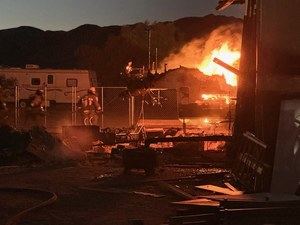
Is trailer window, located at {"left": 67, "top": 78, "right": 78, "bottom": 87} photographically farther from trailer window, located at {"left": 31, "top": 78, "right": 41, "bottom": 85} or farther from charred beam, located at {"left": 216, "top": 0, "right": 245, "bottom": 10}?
charred beam, located at {"left": 216, "top": 0, "right": 245, "bottom": 10}

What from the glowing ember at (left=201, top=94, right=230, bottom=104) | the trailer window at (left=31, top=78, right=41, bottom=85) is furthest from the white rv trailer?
the glowing ember at (left=201, top=94, right=230, bottom=104)

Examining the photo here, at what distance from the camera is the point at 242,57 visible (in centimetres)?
1418

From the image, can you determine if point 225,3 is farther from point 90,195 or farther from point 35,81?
point 35,81

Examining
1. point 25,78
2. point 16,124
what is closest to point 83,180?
point 16,124

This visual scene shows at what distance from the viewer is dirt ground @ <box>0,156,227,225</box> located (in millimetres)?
10000

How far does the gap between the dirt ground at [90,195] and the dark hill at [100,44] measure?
44.6 metres

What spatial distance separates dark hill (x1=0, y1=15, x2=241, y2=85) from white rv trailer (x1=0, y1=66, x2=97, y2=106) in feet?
62.2

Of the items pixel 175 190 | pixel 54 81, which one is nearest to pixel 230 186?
pixel 175 190

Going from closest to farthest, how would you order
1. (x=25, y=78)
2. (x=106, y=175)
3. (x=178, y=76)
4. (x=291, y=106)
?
(x=291, y=106), (x=106, y=175), (x=178, y=76), (x=25, y=78)

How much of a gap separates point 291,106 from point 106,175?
5.60 metres

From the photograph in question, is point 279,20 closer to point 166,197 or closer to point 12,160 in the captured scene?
point 166,197

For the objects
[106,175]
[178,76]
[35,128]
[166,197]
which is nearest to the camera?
[166,197]

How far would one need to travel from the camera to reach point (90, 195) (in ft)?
40.0

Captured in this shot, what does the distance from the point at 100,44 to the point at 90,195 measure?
108m
